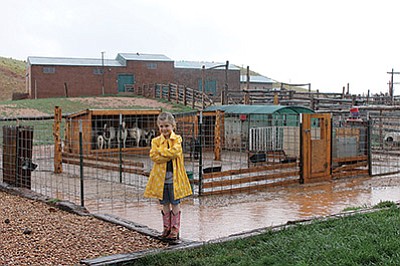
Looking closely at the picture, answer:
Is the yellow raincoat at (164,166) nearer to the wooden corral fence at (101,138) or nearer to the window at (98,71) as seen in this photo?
the wooden corral fence at (101,138)

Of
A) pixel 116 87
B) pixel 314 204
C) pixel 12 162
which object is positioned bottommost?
pixel 314 204

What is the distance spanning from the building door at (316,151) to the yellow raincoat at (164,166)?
24.2ft

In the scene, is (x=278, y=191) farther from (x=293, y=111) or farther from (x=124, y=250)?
(x=293, y=111)

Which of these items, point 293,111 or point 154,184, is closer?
point 154,184

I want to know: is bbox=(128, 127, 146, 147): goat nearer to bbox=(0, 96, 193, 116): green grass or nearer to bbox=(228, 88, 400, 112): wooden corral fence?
bbox=(228, 88, 400, 112): wooden corral fence

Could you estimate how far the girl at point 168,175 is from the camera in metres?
7.32

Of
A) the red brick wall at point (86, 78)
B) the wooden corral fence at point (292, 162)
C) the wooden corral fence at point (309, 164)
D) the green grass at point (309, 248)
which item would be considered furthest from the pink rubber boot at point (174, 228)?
the red brick wall at point (86, 78)

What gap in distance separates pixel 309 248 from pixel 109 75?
146 feet

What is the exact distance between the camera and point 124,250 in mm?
6641

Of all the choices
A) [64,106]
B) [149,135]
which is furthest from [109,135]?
[64,106]

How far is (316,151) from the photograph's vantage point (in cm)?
1463

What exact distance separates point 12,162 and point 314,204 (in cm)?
573

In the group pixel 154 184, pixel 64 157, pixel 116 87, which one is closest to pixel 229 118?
pixel 64 157

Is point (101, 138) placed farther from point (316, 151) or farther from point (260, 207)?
point (260, 207)
